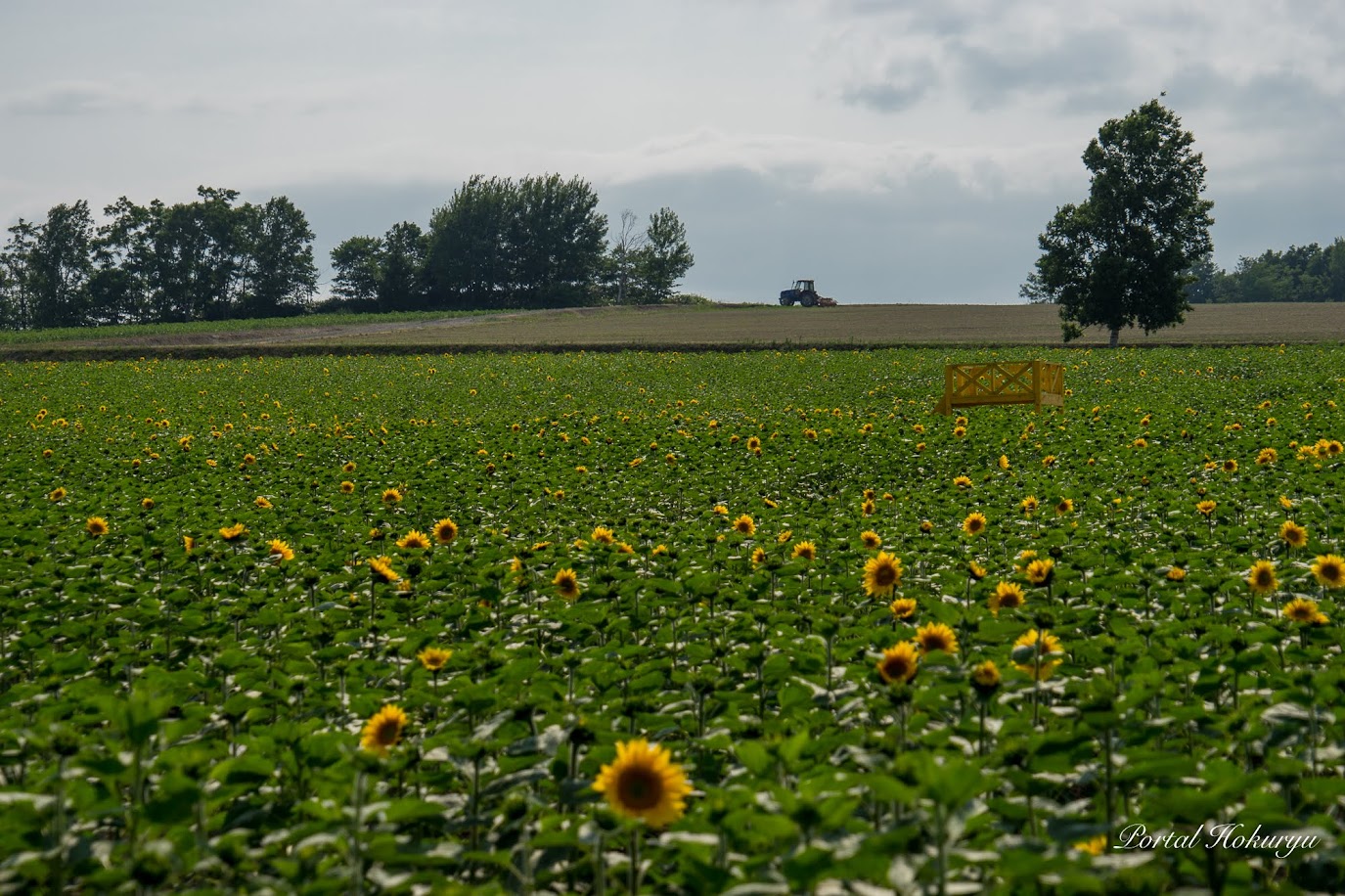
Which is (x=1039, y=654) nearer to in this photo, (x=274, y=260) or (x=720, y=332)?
(x=720, y=332)

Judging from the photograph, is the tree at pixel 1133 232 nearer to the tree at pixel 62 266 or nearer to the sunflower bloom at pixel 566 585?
the sunflower bloom at pixel 566 585

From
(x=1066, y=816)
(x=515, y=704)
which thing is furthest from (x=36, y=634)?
(x=1066, y=816)

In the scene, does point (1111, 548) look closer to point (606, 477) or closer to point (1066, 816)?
point (1066, 816)

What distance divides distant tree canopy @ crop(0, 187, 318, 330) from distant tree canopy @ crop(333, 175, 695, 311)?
7.43m

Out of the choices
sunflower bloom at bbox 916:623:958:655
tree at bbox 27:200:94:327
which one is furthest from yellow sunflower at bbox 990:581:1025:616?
tree at bbox 27:200:94:327

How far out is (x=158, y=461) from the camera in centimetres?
1322

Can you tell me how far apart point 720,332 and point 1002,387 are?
113 ft

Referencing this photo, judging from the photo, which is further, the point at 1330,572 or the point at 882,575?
the point at 882,575

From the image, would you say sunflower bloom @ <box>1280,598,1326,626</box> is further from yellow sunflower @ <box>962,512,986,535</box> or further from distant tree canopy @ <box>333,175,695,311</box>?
distant tree canopy @ <box>333,175,695,311</box>

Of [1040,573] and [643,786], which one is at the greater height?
[1040,573]

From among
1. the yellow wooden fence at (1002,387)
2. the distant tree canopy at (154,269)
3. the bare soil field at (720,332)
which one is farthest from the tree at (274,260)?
the yellow wooden fence at (1002,387)

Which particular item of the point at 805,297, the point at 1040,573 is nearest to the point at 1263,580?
the point at 1040,573

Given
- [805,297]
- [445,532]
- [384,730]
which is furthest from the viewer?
[805,297]

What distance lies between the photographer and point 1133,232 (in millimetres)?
44156
